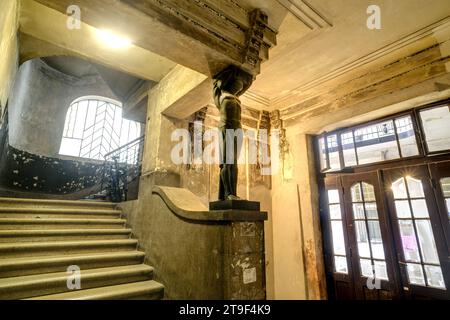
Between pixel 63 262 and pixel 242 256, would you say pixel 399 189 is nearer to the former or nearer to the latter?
pixel 242 256

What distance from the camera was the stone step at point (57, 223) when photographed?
2.91m

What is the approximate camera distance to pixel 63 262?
2.56 metres

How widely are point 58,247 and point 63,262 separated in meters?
0.30

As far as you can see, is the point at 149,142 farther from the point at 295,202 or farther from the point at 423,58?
the point at 423,58

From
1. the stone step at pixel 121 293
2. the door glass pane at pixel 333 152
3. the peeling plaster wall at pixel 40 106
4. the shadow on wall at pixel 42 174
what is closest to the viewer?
the stone step at pixel 121 293

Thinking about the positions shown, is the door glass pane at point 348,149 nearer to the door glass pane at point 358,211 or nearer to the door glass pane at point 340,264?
the door glass pane at point 358,211

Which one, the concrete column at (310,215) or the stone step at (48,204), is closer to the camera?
the stone step at (48,204)

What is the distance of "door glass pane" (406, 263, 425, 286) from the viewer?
3.26 metres

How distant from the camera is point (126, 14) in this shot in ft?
7.00

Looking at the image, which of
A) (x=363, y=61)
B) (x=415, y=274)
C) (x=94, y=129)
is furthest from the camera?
(x=94, y=129)

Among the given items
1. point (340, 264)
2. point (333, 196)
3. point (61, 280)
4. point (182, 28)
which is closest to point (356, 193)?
point (333, 196)

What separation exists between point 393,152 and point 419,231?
123 cm

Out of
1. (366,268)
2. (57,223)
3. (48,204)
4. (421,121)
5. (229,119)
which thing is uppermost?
(421,121)

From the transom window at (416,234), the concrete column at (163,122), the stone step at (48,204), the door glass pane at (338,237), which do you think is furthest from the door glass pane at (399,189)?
the stone step at (48,204)
